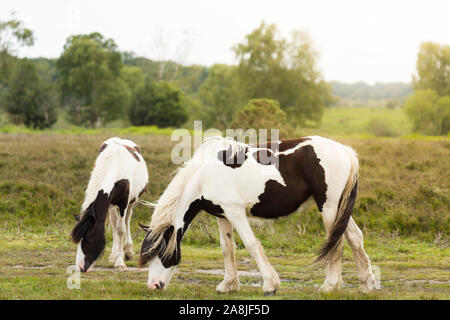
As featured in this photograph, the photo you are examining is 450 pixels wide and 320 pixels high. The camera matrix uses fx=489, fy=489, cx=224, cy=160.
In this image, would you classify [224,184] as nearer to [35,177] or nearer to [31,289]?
[31,289]

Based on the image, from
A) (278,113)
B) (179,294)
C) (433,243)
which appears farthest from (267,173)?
(278,113)

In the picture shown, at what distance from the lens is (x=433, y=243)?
12.0m

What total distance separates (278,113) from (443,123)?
→ 3056 centimetres

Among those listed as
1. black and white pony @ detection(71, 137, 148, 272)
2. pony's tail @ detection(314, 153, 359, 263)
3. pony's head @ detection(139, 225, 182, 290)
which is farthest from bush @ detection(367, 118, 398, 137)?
pony's head @ detection(139, 225, 182, 290)

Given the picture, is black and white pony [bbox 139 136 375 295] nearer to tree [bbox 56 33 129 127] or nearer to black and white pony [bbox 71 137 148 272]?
black and white pony [bbox 71 137 148 272]

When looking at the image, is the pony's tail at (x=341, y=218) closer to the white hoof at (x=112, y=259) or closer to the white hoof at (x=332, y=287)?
the white hoof at (x=332, y=287)

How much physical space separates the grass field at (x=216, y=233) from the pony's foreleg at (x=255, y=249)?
0.66ft

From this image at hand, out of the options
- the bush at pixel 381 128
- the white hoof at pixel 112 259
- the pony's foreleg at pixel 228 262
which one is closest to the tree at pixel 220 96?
the bush at pixel 381 128

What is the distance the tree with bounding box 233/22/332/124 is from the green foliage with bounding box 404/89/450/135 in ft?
27.2

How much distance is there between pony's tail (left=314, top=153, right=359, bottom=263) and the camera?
6793mm

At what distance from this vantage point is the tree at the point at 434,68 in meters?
50.6

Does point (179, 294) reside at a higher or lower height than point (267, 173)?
lower

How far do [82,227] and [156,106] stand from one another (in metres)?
41.3
